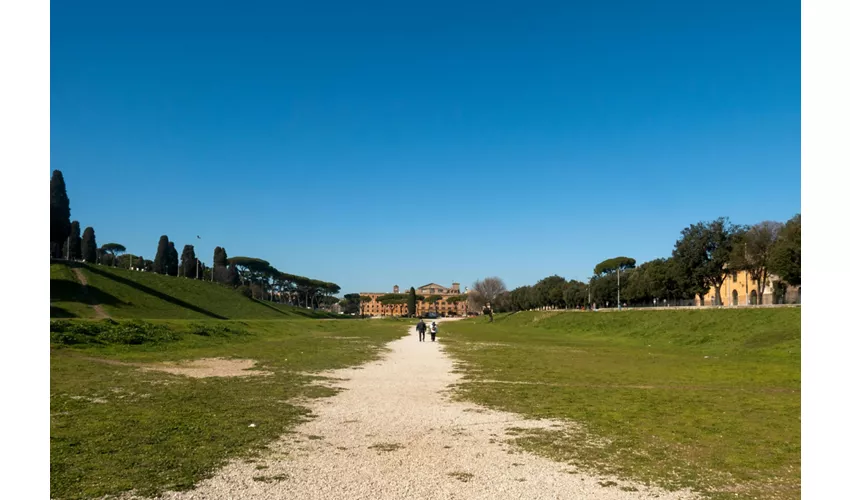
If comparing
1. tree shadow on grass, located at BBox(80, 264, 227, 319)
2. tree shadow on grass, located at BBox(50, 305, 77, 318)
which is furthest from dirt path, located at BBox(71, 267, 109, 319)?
tree shadow on grass, located at BBox(80, 264, 227, 319)

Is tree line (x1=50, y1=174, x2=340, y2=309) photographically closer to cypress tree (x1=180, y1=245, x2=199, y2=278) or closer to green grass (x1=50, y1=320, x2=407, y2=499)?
cypress tree (x1=180, y1=245, x2=199, y2=278)

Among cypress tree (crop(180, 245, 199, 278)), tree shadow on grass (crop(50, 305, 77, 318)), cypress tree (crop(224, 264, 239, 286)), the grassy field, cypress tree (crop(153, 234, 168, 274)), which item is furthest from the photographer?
cypress tree (crop(224, 264, 239, 286))

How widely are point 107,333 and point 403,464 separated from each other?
22918mm

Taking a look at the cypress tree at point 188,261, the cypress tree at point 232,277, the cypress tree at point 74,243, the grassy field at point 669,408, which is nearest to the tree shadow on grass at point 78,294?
the cypress tree at point 74,243

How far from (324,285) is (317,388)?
149 meters

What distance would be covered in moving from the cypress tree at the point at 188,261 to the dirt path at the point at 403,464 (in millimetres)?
118176

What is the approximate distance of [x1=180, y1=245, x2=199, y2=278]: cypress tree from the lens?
121062 millimetres

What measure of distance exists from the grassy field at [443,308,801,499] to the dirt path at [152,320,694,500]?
0.67 meters

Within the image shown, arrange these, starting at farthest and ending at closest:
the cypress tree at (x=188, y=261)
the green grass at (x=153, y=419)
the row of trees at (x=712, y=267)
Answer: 1. the cypress tree at (x=188, y=261)
2. the row of trees at (x=712, y=267)
3. the green grass at (x=153, y=419)

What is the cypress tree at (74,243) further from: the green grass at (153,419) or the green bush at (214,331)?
the green grass at (153,419)

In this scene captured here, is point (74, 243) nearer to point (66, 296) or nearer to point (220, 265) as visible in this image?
point (66, 296)

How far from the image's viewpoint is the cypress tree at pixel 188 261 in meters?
121

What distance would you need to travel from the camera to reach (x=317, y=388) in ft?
47.7

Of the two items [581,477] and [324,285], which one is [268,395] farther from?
[324,285]
